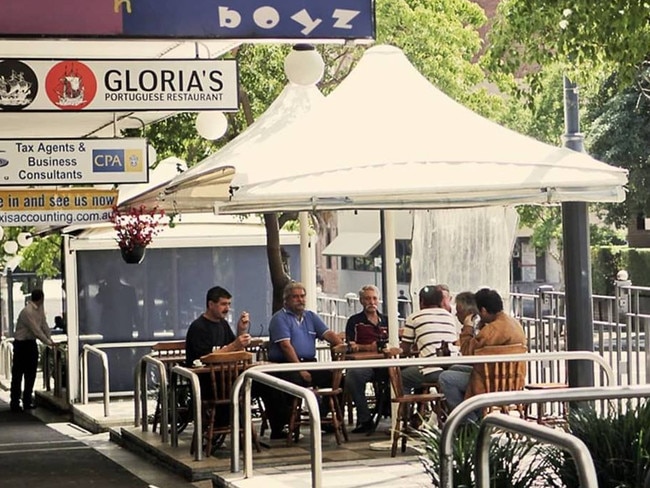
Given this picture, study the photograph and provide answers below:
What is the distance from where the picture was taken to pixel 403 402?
42.2 feet

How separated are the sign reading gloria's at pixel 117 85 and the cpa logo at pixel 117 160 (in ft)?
7.90

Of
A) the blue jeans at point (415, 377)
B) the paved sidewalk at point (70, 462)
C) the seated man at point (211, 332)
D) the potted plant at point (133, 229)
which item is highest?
the potted plant at point (133, 229)

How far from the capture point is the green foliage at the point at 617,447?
858 centimetres

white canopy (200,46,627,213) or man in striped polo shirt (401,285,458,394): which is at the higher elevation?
white canopy (200,46,627,213)

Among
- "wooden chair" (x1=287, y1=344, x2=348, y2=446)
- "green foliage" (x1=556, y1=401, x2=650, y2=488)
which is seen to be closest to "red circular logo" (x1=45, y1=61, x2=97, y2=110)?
"wooden chair" (x1=287, y1=344, x2=348, y2=446)

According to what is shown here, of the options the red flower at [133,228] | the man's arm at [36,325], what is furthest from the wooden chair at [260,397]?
the man's arm at [36,325]

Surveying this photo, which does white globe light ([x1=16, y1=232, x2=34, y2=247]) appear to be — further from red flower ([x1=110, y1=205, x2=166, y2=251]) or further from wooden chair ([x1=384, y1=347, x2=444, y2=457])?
wooden chair ([x1=384, y1=347, x2=444, y2=457])

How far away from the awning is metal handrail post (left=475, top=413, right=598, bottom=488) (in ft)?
158

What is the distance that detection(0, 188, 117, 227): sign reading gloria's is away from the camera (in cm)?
2028

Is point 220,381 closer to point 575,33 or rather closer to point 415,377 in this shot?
point 415,377

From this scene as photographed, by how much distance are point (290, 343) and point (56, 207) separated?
7354mm

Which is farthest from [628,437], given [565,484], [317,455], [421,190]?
[421,190]

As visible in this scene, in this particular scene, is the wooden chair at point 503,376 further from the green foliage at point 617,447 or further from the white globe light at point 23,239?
the white globe light at point 23,239

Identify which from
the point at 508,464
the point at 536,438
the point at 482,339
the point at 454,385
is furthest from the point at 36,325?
the point at 536,438
